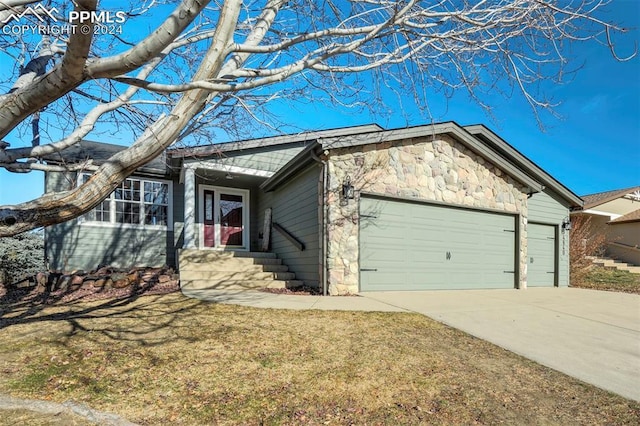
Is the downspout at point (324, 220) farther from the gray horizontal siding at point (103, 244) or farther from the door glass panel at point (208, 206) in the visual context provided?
the gray horizontal siding at point (103, 244)

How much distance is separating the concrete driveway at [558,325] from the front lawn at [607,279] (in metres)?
4.48

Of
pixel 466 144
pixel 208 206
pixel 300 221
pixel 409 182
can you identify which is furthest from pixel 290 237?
pixel 466 144

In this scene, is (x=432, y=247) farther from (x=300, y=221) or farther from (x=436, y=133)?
(x=300, y=221)

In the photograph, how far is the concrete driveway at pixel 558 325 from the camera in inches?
147

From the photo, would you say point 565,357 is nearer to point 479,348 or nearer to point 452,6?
point 479,348

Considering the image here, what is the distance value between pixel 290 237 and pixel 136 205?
5.04m

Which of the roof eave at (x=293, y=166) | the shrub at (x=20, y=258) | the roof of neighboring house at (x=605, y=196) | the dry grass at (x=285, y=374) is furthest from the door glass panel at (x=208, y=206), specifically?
the roof of neighboring house at (x=605, y=196)

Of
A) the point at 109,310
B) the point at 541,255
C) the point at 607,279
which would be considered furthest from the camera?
the point at 607,279

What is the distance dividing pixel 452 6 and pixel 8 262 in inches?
409

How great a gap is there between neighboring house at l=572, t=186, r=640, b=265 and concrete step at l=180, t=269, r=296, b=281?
1730cm

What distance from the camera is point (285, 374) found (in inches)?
130

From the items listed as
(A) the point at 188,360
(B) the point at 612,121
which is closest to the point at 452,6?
(A) the point at 188,360

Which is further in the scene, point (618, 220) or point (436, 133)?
point (618, 220)

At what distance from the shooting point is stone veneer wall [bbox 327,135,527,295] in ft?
24.8
